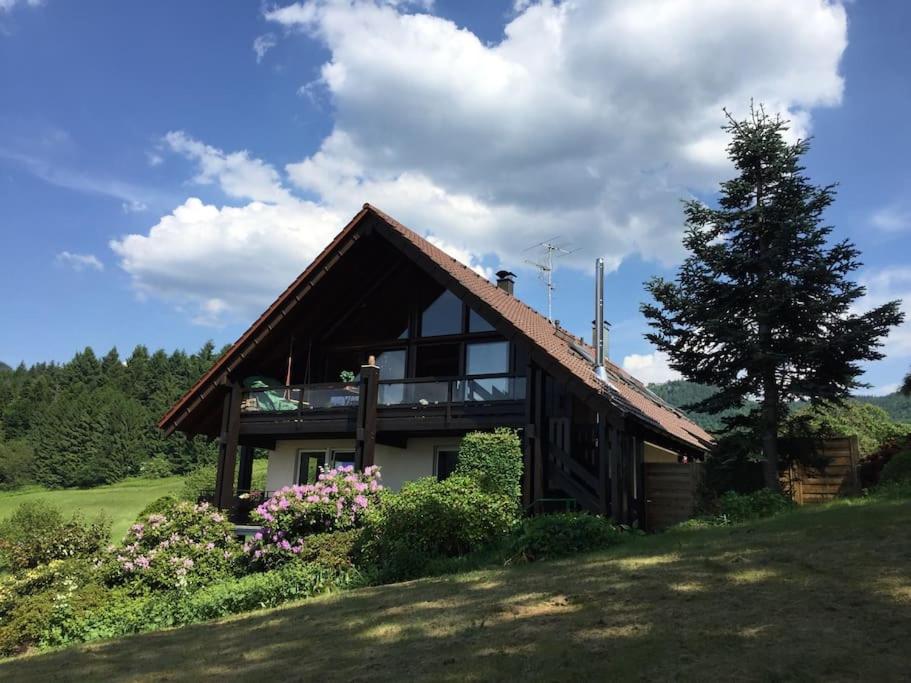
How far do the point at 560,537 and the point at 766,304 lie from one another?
689cm

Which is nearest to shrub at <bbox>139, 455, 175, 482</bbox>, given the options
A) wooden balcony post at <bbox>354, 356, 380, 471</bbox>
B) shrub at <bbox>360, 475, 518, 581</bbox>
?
wooden balcony post at <bbox>354, 356, 380, 471</bbox>

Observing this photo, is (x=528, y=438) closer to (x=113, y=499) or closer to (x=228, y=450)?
(x=228, y=450)

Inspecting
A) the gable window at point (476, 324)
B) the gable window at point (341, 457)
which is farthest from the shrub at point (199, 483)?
the gable window at point (476, 324)

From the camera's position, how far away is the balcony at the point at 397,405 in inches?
671

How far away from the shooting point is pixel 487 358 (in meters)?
19.0

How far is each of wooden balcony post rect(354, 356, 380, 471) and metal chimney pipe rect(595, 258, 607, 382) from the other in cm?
567

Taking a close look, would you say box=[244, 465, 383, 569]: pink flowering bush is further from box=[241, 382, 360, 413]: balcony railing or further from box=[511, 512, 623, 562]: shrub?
box=[241, 382, 360, 413]: balcony railing

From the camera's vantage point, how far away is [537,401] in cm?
1617

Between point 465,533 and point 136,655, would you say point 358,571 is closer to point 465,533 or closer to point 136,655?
point 465,533

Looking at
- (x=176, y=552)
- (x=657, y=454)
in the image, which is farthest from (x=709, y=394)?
(x=176, y=552)

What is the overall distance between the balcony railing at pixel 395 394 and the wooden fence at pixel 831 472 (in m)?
6.40

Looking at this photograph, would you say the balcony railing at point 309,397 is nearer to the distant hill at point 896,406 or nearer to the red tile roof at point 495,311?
the red tile roof at point 495,311

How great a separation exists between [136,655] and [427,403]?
10363 mm

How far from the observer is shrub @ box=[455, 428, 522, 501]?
14.3 metres
